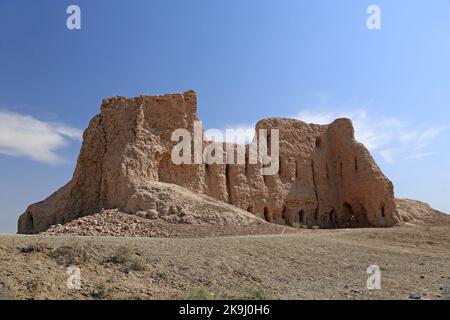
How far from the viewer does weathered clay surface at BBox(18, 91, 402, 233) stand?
60.1ft

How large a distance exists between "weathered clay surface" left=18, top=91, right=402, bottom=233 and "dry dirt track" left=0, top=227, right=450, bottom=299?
21.1ft

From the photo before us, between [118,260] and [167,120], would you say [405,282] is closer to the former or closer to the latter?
[118,260]

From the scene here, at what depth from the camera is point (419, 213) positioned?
1137 inches

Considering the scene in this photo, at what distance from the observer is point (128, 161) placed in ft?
60.2

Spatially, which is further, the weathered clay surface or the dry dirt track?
the weathered clay surface

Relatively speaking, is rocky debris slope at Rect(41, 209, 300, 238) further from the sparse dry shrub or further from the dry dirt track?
the sparse dry shrub

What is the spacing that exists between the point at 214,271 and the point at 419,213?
24140mm

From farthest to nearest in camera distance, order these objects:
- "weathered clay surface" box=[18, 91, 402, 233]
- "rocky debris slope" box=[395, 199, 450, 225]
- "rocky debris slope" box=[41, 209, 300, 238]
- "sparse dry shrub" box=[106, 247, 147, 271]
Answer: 1. "rocky debris slope" box=[395, 199, 450, 225]
2. "weathered clay surface" box=[18, 91, 402, 233]
3. "rocky debris slope" box=[41, 209, 300, 238]
4. "sparse dry shrub" box=[106, 247, 147, 271]

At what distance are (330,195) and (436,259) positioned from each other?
13.5m

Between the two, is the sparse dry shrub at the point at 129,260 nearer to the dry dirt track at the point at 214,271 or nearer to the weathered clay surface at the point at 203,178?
the dry dirt track at the point at 214,271

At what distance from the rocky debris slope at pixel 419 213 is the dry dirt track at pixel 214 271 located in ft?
52.0

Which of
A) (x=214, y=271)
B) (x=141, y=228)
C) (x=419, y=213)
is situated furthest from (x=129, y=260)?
(x=419, y=213)

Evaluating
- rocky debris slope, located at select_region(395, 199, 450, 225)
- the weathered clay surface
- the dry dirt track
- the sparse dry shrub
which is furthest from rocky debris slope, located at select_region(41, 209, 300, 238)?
rocky debris slope, located at select_region(395, 199, 450, 225)

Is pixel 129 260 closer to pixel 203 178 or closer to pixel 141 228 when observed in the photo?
pixel 141 228
